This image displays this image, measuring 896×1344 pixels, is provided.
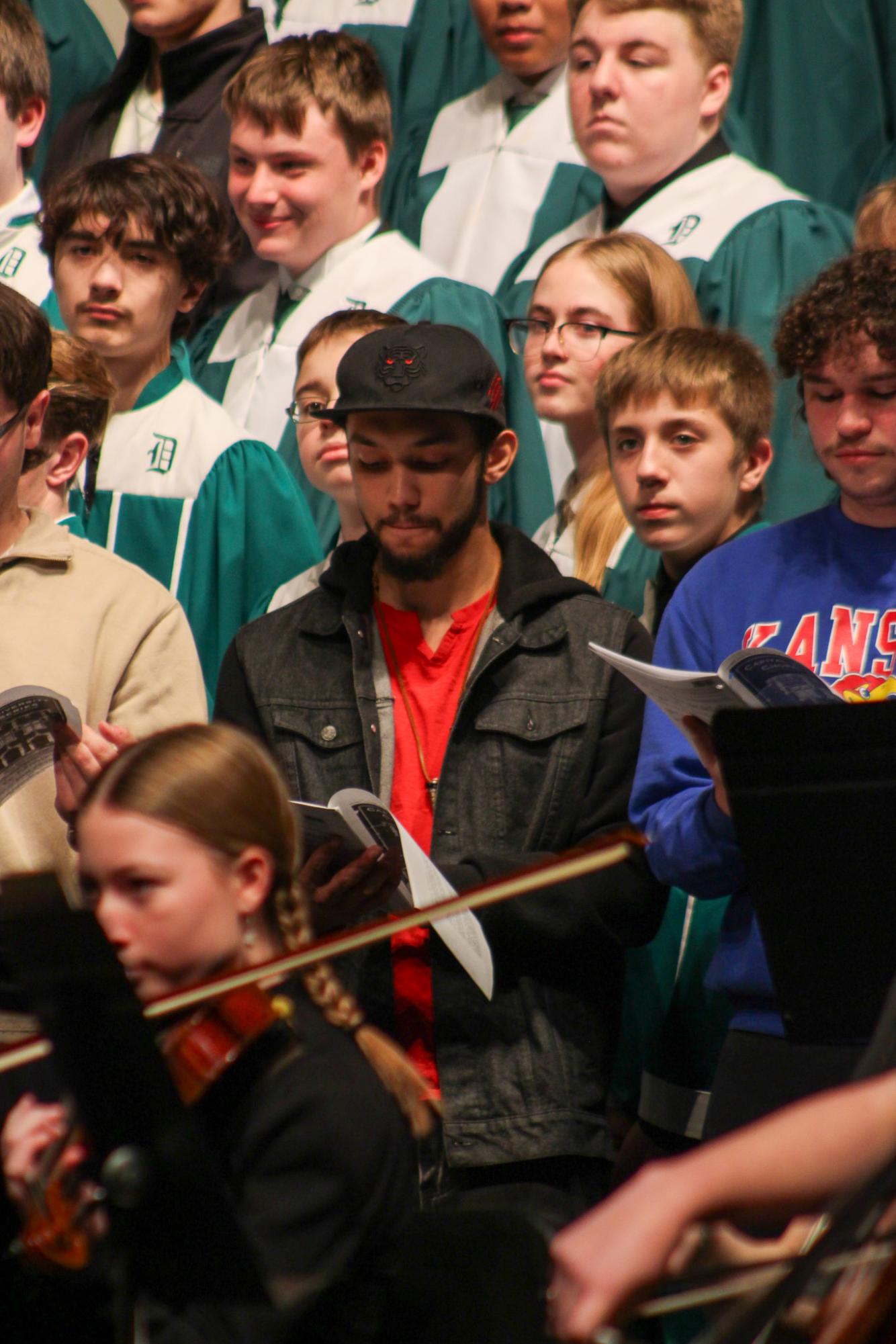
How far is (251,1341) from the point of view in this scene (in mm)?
1410

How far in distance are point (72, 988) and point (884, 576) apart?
141 centimetres

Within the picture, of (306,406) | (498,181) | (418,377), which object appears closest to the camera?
(418,377)

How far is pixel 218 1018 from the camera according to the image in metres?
1.68

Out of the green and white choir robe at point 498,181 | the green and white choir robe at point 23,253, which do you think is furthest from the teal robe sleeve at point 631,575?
the green and white choir robe at point 23,253

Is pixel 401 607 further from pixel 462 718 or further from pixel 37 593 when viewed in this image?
pixel 37 593

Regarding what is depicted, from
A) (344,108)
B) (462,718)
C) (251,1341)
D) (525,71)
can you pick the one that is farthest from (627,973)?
(525,71)

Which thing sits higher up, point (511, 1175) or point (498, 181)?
point (498, 181)

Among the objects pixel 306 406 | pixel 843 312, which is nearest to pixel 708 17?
pixel 306 406

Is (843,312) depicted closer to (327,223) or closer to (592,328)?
(592,328)

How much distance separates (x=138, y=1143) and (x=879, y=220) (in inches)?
87.0

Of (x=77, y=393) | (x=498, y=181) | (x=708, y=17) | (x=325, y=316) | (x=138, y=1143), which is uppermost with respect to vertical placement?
(x=708, y=17)

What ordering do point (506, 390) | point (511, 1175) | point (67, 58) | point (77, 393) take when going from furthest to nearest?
point (67, 58)
point (506, 390)
point (77, 393)
point (511, 1175)

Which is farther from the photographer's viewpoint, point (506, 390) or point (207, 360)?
point (207, 360)

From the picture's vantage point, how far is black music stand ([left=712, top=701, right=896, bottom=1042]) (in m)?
1.79
